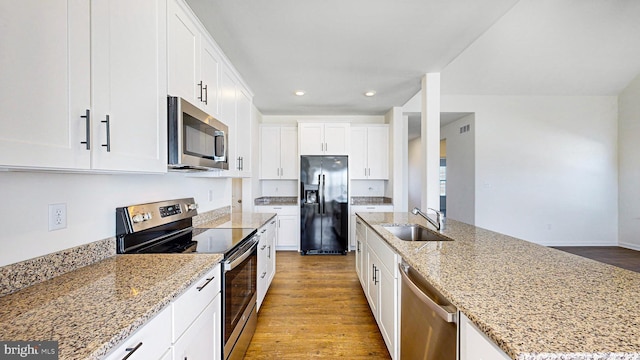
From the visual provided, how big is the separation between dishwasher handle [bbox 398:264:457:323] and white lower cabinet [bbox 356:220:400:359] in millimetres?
204

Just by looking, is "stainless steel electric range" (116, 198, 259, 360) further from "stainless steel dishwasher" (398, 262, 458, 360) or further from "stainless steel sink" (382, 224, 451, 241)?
"stainless steel sink" (382, 224, 451, 241)

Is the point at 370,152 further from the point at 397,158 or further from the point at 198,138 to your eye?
the point at 198,138

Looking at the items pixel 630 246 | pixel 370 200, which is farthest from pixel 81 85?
pixel 630 246

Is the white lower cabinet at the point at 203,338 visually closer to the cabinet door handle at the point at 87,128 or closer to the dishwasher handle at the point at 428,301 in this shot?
the cabinet door handle at the point at 87,128

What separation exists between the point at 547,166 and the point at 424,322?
18.9 ft

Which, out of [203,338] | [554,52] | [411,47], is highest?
[554,52]

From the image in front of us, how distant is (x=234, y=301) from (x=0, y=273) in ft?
3.40

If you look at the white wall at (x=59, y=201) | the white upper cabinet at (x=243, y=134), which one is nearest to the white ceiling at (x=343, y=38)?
the white upper cabinet at (x=243, y=134)

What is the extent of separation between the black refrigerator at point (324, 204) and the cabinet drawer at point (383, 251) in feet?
6.45

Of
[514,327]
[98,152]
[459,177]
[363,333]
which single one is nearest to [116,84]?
[98,152]

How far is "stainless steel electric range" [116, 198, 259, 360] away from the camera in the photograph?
1.50 meters

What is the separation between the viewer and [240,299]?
1.79 m

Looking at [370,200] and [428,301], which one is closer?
[428,301]

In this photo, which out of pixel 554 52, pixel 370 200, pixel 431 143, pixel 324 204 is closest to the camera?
pixel 431 143
